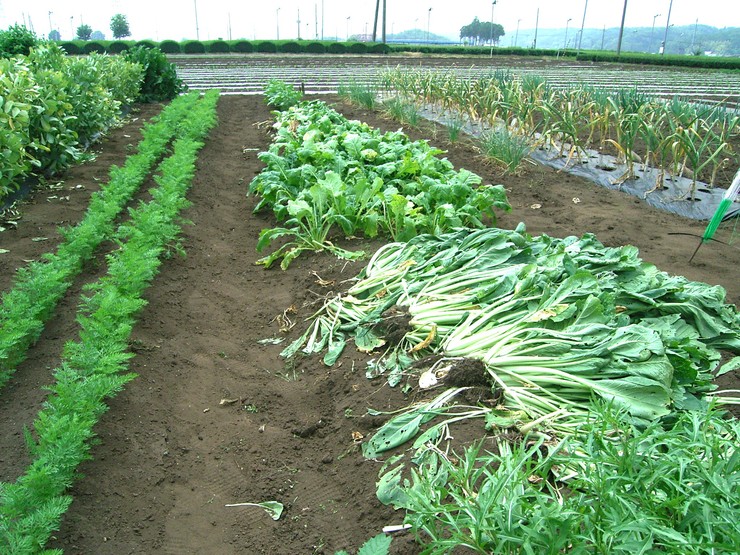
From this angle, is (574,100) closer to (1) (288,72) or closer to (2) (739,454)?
(2) (739,454)

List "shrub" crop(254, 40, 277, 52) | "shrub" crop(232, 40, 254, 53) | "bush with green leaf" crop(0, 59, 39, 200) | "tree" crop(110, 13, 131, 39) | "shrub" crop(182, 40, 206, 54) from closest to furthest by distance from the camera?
"bush with green leaf" crop(0, 59, 39, 200) → "shrub" crop(182, 40, 206, 54) → "shrub" crop(232, 40, 254, 53) → "shrub" crop(254, 40, 277, 52) → "tree" crop(110, 13, 131, 39)

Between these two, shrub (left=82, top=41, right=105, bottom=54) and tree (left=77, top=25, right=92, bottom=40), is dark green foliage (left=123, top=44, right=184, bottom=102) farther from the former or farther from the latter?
tree (left=77, top=25, right=92, bottom=40)

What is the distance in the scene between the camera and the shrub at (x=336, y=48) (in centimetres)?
3956

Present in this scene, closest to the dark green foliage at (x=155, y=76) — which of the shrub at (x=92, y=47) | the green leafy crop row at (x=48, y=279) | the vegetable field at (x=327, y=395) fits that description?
the green leafy crop row at (x=48, y=279)

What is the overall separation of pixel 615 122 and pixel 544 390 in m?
6.01

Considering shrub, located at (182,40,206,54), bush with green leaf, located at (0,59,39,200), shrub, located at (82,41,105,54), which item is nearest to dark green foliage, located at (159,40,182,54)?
shrub, located at (182,40,206,54)

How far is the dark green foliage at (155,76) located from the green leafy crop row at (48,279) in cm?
864

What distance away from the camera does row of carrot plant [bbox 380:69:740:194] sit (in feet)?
21.5

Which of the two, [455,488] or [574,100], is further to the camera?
[574,100]

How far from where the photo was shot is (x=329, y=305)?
4.11 metres

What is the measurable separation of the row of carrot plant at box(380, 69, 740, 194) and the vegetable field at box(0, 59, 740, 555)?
1470 millimetres

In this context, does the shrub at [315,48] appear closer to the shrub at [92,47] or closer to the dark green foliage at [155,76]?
the shrub at [92,47]

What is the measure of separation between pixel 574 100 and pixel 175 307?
699 cm

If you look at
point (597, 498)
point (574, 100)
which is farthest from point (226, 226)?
point (574, 100)
